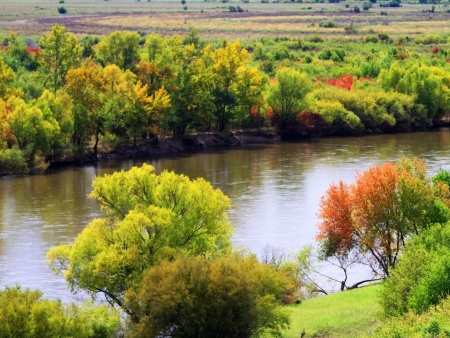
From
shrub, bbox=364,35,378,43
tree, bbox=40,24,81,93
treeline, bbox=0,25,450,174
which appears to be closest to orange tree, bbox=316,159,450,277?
treeline, bbox=0,25,450,174

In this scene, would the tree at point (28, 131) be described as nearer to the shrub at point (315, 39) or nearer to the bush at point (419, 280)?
the bush at point (419, 280)

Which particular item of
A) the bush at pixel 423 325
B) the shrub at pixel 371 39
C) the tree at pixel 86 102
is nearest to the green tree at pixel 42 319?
the bush at pixel 423 325

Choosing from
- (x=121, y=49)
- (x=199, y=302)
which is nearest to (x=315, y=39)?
(x=121, y=49)

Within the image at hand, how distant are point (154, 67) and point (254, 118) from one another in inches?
470

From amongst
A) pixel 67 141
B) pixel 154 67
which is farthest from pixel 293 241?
pixel 154 67

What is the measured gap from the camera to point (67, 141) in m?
71.2

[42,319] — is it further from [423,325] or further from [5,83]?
[5,83]

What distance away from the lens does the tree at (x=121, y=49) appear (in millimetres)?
82438

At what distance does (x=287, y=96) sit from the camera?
86.0 meters

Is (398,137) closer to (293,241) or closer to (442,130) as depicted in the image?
(442,130)

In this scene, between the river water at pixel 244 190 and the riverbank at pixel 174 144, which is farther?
the riverbank at pixel 174 144

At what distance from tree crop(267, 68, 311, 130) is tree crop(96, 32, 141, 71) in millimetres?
12990

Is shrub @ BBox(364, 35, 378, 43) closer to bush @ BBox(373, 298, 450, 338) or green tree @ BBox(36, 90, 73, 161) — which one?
green tree @ BBox(36, 90, 73, 161)

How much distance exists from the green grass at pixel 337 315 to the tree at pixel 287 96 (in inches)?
1930
